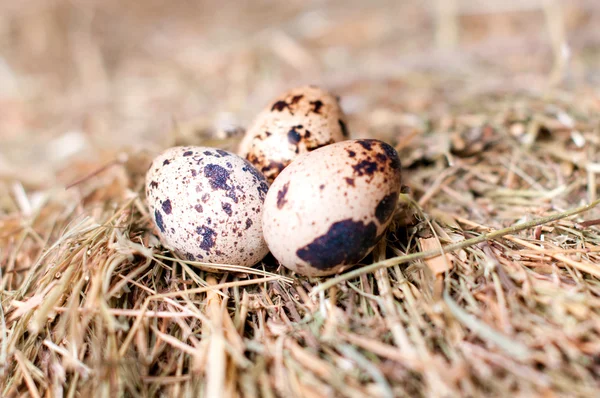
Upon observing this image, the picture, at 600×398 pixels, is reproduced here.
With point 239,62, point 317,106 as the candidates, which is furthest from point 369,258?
point 239,62

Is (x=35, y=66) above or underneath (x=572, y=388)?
above

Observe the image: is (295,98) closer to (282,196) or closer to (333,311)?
(282,196)

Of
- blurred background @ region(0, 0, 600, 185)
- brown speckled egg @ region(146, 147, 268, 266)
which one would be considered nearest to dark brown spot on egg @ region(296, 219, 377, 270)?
brown speckled egg @ region(146, 147, 268, 266)

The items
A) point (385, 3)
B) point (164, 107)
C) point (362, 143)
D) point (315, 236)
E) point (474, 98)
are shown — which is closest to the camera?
point (315, 236)

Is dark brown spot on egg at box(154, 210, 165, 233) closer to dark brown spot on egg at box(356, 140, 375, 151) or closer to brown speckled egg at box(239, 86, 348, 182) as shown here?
brown speckled egg at box(239, 86, 348, 182)

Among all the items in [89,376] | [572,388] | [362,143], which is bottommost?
[572,388]

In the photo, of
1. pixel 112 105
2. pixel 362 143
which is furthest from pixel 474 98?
pixel 112 105

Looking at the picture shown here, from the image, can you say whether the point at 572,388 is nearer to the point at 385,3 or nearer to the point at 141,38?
the point at 385,3

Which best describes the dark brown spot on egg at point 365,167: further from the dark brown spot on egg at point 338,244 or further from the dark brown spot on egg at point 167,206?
the dark brown spot on egg at point 167,206
